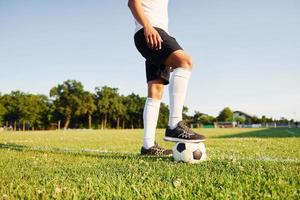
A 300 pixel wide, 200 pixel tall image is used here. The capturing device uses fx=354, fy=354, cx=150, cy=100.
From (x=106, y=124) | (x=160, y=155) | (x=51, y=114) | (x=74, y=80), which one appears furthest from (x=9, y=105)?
(x=160, y=155)

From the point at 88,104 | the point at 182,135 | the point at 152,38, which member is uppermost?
the point at 88,104

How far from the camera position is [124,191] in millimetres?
2604

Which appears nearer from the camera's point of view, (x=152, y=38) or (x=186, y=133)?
(x=186, y=133)

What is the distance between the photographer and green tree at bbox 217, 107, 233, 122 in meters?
176

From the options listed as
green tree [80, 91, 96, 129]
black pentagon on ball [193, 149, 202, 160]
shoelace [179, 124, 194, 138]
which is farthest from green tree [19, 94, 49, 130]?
black pentagon on ball [193, 149, 202, 160]

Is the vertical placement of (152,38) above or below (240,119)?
below

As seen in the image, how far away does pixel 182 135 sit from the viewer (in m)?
4.53

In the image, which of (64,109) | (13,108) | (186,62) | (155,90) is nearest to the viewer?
(186,62)

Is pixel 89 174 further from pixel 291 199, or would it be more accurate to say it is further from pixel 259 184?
pixel 291 199

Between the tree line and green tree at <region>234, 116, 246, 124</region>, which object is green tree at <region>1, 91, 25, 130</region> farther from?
green tree at <region>234, 116, 246, 124</region>

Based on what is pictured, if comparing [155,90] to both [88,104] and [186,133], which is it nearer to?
[186,133]

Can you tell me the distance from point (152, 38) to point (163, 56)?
303 mm

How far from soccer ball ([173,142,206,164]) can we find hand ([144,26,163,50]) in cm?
135

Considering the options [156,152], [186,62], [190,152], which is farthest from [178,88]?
[156,152]
